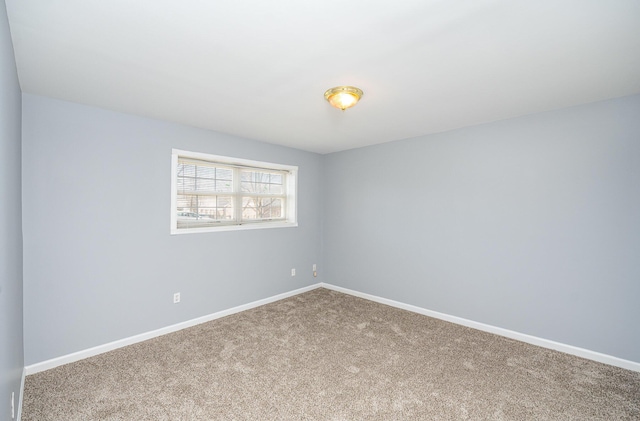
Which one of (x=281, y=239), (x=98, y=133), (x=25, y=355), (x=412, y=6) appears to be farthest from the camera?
(x=281, y=239)

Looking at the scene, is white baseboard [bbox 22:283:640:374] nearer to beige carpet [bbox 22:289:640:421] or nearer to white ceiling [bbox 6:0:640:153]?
beige carpet [bbox 22:289:640:421]

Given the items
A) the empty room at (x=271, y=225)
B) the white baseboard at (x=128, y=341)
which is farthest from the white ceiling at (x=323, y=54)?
the white baseboard at (x=128, y=341)

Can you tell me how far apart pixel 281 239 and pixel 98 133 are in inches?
102

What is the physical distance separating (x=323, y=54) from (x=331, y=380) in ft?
8.00

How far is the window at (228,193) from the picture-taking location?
343 cm

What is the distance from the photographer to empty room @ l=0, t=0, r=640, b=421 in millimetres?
1640

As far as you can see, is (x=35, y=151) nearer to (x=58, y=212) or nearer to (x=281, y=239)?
(x=58, y=212)

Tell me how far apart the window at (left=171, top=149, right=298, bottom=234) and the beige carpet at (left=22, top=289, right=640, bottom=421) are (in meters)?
1.33

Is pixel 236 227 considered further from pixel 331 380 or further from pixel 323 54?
pixel 323 54

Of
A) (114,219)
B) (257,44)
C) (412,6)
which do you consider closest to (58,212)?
(114,219)

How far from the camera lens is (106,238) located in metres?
2.82

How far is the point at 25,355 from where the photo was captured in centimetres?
240

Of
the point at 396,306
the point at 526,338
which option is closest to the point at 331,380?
the point at 396,306

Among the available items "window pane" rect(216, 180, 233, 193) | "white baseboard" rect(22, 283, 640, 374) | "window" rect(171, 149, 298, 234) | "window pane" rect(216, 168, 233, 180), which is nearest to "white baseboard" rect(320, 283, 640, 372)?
"white baseboard" rect(22, 283, 640, 374)
